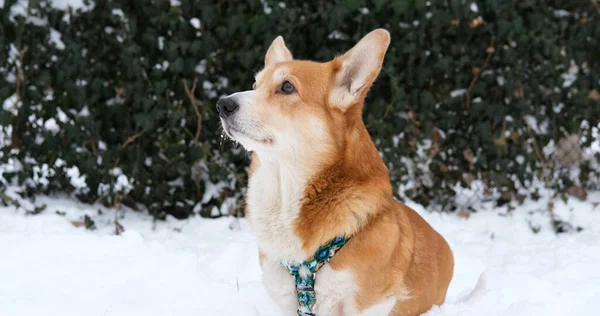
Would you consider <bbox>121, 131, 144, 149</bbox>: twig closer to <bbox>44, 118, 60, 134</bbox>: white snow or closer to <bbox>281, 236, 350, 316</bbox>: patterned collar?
<bbox>44, 118, 60, 134</bbox>: white snow

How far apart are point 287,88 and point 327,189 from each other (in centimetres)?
49

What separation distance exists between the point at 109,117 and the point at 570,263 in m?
3.45

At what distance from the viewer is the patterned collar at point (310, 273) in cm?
241

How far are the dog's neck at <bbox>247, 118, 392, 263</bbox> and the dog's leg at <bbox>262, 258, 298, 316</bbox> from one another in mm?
74

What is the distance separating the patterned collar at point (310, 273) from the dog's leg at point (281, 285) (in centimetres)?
5

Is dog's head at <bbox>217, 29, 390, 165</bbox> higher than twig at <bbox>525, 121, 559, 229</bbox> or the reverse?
higher

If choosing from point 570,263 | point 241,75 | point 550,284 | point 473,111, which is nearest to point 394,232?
point 550,284

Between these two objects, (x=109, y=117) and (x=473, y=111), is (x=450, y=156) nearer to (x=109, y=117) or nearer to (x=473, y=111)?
(x=473, y=111)

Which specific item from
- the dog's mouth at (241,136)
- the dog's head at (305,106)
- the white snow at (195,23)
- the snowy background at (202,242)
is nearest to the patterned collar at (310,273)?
the dog's head at (305,106)

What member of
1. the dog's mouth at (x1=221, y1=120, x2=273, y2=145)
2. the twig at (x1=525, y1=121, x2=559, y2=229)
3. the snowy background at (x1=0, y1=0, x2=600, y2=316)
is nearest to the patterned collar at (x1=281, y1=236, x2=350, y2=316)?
the dog's mouth at (x1=221, y1=120, x2=273, y2=145)

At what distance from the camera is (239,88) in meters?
4.62

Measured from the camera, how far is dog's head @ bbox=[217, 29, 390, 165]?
2.48m

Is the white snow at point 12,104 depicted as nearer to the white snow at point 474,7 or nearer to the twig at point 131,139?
the twig at point 131,139

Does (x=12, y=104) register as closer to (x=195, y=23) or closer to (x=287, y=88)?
(x=195, y=23)
